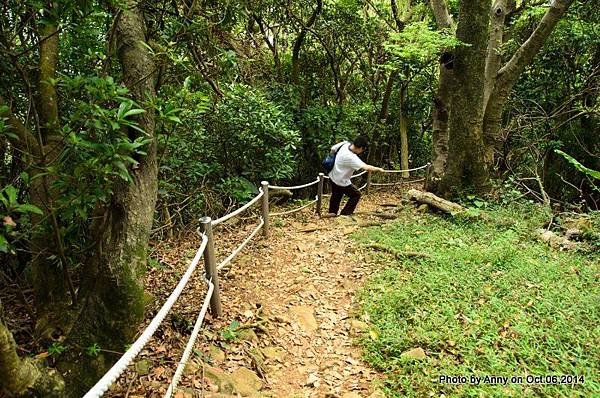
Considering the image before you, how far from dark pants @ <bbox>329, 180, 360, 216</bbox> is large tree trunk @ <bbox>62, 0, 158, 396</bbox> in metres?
5.32

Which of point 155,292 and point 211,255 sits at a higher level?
point 211,255

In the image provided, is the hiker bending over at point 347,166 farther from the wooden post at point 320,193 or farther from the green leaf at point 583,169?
the green leaf at point 583,169

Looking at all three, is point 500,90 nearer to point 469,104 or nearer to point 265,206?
point 469,104

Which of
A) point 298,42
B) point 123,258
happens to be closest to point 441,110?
point 298,42

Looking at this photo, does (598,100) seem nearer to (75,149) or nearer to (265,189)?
(265,189)

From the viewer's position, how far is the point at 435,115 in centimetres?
1106

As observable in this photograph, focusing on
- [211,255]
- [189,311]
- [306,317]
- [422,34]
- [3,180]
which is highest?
[422,34]

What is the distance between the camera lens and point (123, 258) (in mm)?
3096

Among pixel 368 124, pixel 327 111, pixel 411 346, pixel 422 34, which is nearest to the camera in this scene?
pixel 411 346

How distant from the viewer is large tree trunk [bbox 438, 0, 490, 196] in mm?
8141

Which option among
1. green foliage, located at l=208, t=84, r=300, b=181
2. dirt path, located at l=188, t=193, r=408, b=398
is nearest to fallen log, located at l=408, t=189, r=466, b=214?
dirt path, located at l=188, t=193, r=408, b=398

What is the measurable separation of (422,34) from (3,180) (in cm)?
871

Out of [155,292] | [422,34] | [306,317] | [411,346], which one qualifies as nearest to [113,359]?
[155,292]

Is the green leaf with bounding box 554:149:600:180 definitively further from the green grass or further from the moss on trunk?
the moss on trunk
